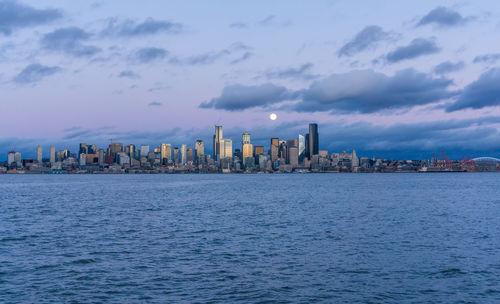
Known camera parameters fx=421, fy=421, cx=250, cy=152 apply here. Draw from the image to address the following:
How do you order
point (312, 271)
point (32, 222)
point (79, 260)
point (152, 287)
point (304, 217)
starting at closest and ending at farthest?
1. point (152, 287)
2. point (312, 271)
3. point (79, 260)
4. point (32, 222)
5. point (304, 217)

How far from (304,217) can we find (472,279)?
39093 millimetres

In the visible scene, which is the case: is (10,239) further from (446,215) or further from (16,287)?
(446,215)

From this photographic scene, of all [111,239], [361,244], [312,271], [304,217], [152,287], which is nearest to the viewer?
[152,287]

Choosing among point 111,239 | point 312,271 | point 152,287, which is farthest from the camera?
point 111,239

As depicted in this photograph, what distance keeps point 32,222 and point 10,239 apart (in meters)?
16.1

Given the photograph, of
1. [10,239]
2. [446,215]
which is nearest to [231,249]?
[10,239]

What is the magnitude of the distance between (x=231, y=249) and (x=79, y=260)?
13677 mm

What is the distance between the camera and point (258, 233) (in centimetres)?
5072

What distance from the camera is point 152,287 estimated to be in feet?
91.2

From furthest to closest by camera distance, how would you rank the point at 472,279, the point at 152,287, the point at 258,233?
the point at 258,233, the point at 472,279, the point at 152,287

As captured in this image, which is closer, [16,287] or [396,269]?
[16,287]

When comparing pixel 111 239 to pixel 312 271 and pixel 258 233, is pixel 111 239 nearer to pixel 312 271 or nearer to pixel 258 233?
pixel 258 233

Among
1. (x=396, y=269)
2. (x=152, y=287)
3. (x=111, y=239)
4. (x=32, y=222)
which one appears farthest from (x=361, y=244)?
(x=32, y=222)

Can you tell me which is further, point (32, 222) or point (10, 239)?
point (32, 222)
